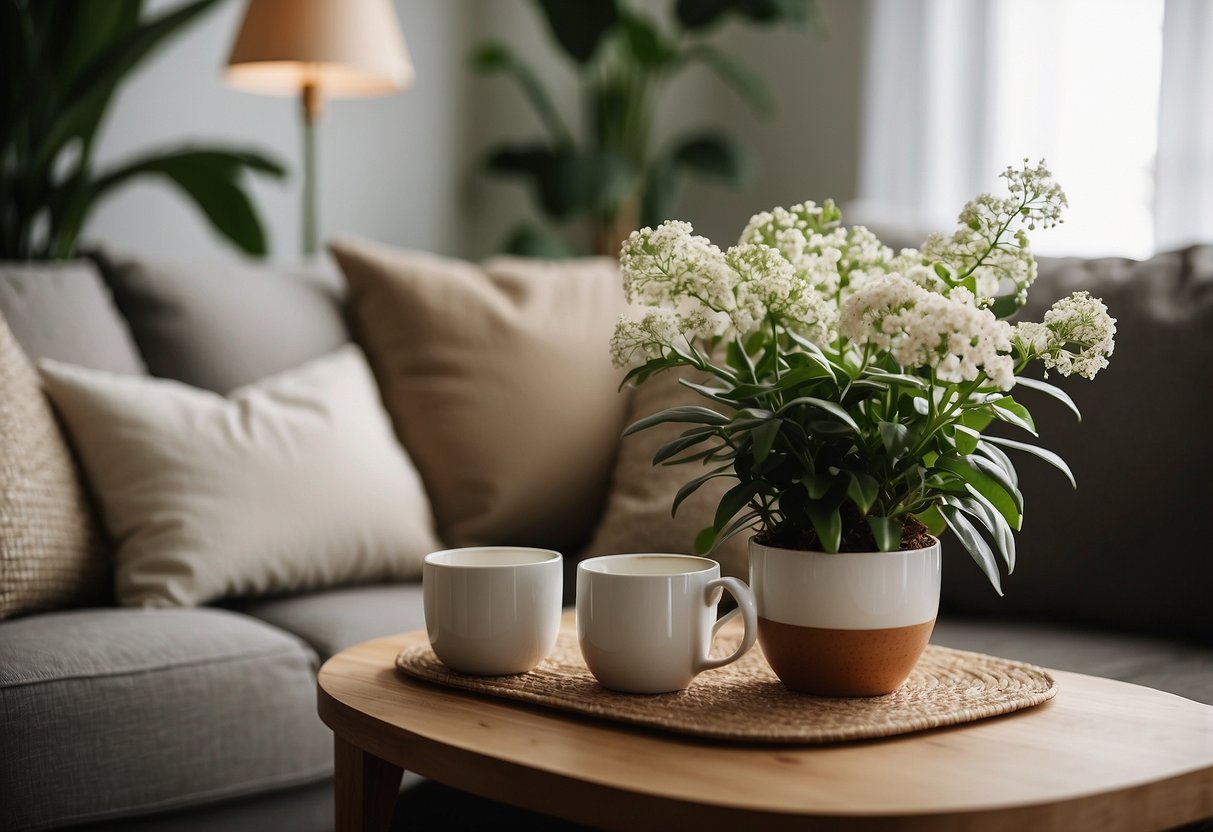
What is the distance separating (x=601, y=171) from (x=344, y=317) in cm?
127

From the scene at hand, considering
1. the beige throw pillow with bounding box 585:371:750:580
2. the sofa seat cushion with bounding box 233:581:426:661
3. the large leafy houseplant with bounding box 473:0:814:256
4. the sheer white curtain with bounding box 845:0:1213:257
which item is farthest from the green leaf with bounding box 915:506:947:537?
the large leafy houseplant with bounding box 473:0:814:256

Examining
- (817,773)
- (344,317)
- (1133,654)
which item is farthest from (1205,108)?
(817,773)

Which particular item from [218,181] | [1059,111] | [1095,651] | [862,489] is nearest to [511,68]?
[218,181]

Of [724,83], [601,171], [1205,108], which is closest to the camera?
[1205,108]

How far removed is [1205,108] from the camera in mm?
2611

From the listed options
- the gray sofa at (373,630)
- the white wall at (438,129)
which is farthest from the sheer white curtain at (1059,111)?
the gray sofa at (373,630)

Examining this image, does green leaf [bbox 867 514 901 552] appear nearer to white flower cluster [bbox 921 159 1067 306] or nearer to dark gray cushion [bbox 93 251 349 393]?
white flower cluster [bbox 921 159 1067 306]

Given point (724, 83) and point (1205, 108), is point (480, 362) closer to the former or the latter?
point (1205, 108)

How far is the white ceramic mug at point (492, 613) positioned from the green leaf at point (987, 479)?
1.06 feet

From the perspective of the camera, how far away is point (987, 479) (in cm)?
93

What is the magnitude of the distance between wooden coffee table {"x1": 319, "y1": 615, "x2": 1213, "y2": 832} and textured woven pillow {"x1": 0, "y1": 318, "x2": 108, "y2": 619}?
25.6 inches

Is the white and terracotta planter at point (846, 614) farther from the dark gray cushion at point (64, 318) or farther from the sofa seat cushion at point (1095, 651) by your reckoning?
the dark gray cushion at point (64, 318)

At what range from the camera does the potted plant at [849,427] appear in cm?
88

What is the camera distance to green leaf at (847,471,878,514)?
0.85m
